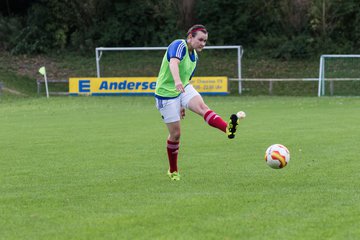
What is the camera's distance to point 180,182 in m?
9.88

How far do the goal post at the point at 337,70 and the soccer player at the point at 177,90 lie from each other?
22854 mm

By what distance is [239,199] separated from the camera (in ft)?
27.1

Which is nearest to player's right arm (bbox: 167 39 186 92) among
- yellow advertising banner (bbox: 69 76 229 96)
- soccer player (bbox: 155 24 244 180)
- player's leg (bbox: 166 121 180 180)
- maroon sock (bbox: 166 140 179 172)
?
soccer player (bbox: 155 24 244 180)

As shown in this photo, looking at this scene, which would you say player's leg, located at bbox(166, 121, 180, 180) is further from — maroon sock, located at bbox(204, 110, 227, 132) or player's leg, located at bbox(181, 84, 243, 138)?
→ maroon sock, located at bbox(204, 110, 227, 132)

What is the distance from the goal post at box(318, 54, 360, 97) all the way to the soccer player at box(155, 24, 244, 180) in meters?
22.9

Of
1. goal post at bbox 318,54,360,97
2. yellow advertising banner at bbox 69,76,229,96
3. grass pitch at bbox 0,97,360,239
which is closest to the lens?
grass pitch at bbox 0,97,360,239

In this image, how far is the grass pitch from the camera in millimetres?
6926

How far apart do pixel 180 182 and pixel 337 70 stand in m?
25.1

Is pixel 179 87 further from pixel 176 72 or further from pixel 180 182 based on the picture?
pixel 180 182

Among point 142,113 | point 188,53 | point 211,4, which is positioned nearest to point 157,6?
point 211,4

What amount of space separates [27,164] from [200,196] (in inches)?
177

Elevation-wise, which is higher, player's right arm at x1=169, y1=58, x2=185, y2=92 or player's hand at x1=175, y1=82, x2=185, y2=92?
player's right arm at x1=169, y1=58, x2=185, y2=92

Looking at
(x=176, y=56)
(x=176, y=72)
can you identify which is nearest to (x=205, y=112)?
(x=176, y=72)

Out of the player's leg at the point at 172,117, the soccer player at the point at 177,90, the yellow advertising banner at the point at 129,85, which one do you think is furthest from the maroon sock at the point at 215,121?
the yellow advertising banner at the point at 129,85
